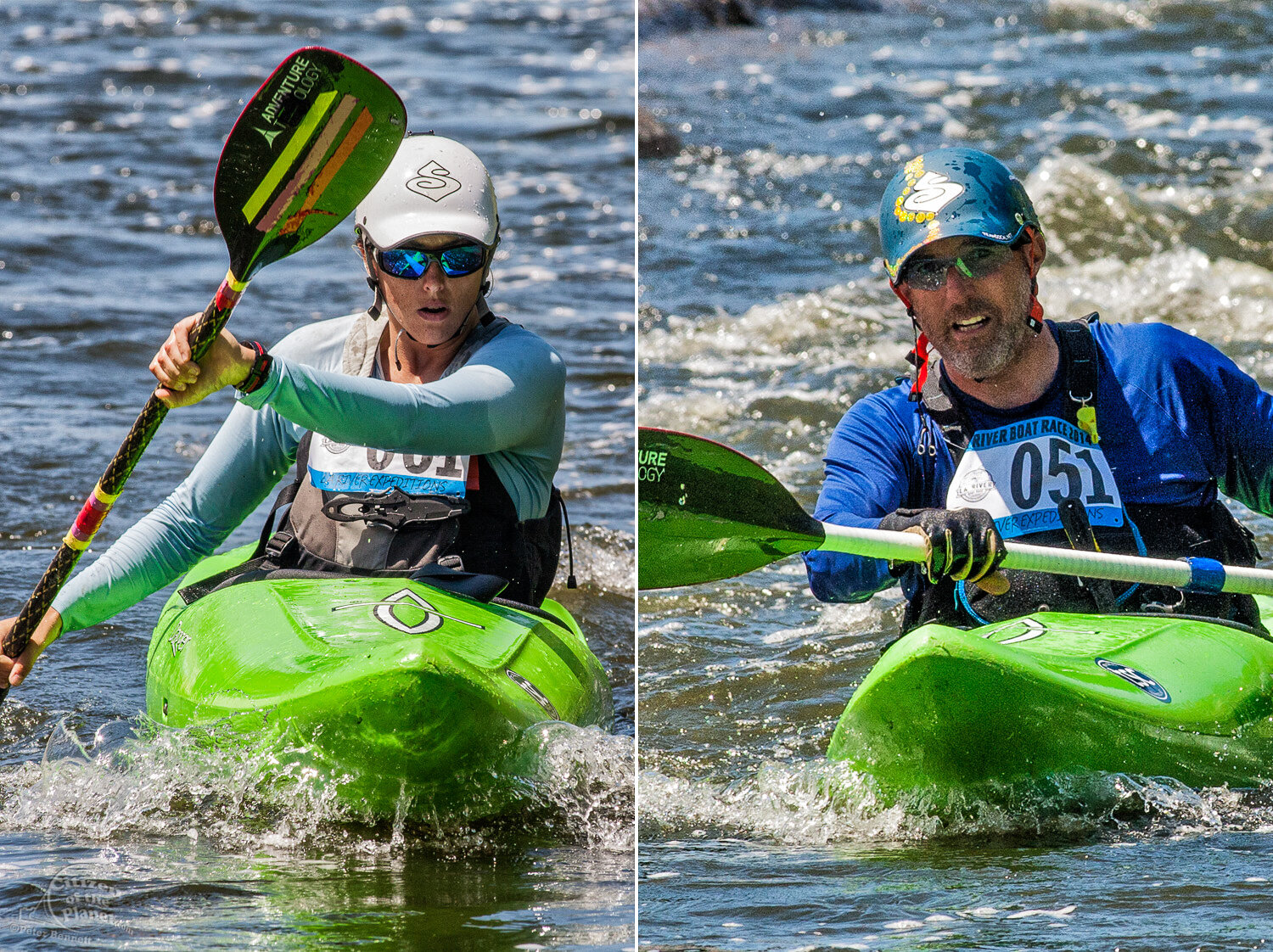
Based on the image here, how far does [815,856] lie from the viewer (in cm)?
361

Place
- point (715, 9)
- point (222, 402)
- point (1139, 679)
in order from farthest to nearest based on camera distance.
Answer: point (715, 9), point (222, 402), point (1139, 679)

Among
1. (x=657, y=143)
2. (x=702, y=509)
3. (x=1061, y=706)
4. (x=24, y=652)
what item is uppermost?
(x=657, y=143)

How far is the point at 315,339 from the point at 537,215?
26.2ft

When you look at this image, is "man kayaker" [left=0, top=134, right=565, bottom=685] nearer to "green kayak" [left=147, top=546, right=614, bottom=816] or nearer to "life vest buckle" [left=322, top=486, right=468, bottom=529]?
"life vest buckle" [left=322, top=486, right=468, bottom=529]

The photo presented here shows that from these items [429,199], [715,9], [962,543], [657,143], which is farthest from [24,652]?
[715,9]

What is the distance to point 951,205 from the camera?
3.97 metres

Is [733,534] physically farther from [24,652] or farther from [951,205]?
[24,652]

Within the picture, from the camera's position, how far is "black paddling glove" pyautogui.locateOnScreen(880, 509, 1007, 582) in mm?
3545

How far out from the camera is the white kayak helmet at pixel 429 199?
4055mm

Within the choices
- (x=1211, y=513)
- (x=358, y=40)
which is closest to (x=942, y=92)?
(x=358, y=40)

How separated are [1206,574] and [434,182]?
196 cm

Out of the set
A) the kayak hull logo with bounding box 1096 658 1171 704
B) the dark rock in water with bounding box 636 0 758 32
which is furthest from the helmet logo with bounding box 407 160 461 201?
the dark rock in water with bounding box 636 0 758 32

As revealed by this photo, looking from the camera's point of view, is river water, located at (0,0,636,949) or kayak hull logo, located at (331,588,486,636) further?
kayak hull logo, located at (331,588,486,636)

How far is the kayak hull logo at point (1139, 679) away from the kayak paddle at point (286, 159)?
1920mm
